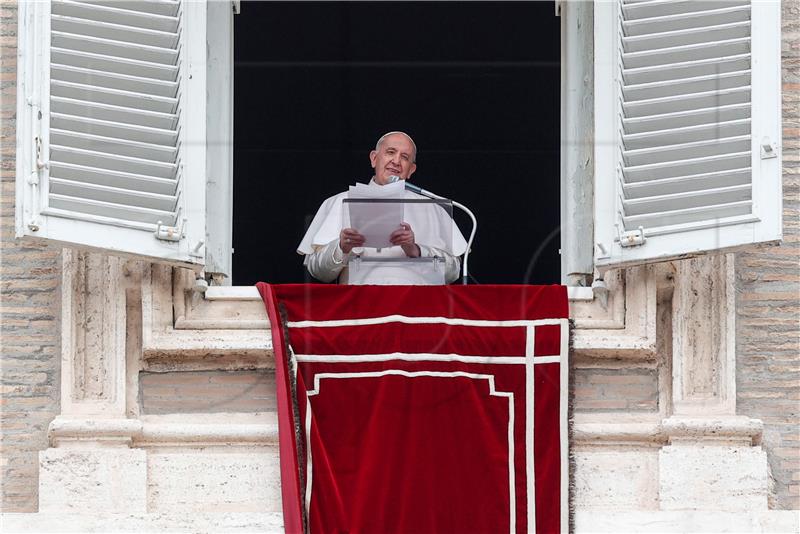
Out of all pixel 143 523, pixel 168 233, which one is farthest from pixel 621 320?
pixel 143 523

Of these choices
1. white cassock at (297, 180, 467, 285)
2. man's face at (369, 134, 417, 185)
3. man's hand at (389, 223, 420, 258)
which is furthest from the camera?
man's face at (369, 134, 417, 185)

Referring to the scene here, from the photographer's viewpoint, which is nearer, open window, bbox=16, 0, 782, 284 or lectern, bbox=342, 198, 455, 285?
open window, bbox=16, 0, 782, 284

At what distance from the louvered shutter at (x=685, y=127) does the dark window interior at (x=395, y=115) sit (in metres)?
2.39

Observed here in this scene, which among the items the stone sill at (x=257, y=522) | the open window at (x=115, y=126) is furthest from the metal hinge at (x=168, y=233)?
the stone sill at (x=257, y=522)

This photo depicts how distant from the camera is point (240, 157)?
11352 mm

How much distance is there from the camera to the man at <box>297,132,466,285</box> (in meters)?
8.50

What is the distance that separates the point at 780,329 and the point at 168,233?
2355mm

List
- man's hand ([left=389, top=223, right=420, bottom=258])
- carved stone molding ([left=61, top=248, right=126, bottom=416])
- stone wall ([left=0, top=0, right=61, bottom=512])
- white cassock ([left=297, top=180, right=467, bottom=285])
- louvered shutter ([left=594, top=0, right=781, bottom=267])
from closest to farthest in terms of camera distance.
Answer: louvered shutter ([left=594, top=0, right=781, bottom=267]) < carved stone molding ([left=61, top=248, right=126, bottom=416]) < stone wall ([left=0, top=0, right=61, bottom=512]) < man's hand ([left=389, top=223, right=420, bottom=258]) < white cassock ([left=297, top=180, right=467, bottom=285])

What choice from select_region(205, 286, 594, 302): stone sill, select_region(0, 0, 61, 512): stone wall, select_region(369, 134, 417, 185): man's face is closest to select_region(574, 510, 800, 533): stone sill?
select_region(205, 286, 594, 302): stone sill

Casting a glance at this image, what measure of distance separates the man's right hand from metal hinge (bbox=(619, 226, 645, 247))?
1.00 meters

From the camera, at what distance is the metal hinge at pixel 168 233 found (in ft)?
26.6

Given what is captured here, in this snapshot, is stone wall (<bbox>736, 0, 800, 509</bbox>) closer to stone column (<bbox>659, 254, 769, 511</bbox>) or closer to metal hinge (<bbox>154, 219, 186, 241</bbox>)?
stone column (<bbox>659, 254, 769, 511</bbox>)

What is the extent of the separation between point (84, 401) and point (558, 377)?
5.75 ft

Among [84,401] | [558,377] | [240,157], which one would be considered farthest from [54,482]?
[240,157]
